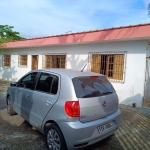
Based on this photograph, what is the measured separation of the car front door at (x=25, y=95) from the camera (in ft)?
12.1

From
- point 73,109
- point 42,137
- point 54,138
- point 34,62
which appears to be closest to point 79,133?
point 73,109

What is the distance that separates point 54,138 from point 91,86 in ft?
3.96

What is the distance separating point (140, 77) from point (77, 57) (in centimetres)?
368

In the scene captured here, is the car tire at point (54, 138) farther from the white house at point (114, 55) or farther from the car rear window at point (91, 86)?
the white house at point (114, 55)

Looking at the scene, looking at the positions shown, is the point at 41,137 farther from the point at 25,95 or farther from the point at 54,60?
the point at 54,60

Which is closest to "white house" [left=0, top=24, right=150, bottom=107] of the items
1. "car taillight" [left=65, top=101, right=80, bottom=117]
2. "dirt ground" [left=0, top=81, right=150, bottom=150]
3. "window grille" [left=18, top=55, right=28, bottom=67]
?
"window grille" [left=18, top=55, right=28, bottom=67]

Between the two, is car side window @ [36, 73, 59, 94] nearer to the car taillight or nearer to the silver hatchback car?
the silver hatchback car

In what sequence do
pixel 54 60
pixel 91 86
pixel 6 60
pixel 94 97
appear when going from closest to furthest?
pixel 94 97
pixel 91 86
pixel 54 60
pixel 6 60

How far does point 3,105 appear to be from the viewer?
19.7ft

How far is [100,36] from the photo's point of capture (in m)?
7.28

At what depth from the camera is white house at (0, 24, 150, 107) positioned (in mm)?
6480

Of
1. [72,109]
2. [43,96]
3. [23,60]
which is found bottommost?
[72,109]

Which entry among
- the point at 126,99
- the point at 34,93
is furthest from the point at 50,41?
the point at 34,93

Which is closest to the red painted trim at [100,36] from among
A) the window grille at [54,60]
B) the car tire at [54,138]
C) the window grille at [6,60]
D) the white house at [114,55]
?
the white house at [114,55]
